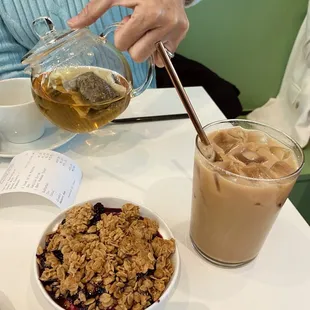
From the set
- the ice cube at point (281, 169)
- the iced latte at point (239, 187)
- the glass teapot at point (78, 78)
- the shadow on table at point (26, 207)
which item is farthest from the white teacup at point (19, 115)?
the ice cube at point (281, 169)

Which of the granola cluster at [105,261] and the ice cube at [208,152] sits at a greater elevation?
the ice cube at [208,152]

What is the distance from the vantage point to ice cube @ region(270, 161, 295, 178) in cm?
54

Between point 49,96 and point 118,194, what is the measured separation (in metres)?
0.21

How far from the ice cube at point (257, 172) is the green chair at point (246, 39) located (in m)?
1.28

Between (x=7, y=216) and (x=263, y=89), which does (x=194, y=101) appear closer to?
(x=7, y=216)

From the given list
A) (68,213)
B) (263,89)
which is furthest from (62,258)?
(263,89)

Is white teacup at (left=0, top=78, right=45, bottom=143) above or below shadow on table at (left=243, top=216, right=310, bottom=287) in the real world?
above

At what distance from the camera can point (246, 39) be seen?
70.4 inches

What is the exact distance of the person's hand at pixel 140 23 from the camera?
0.72 metres

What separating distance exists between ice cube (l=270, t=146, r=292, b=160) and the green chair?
1.23 metres

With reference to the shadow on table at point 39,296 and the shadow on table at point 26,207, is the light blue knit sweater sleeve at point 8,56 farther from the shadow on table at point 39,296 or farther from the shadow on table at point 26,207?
the shadow on table at point 39,296

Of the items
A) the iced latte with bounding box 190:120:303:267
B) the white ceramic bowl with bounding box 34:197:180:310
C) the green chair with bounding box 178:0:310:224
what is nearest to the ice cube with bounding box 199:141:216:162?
the iced latte with bounding box 190:120:303:267

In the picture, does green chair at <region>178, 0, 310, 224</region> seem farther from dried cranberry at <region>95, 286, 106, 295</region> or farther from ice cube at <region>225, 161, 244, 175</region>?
dried cranberry at <region>95, 286, 106, 295</region>

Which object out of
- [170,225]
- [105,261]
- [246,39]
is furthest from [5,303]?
[246,39]
